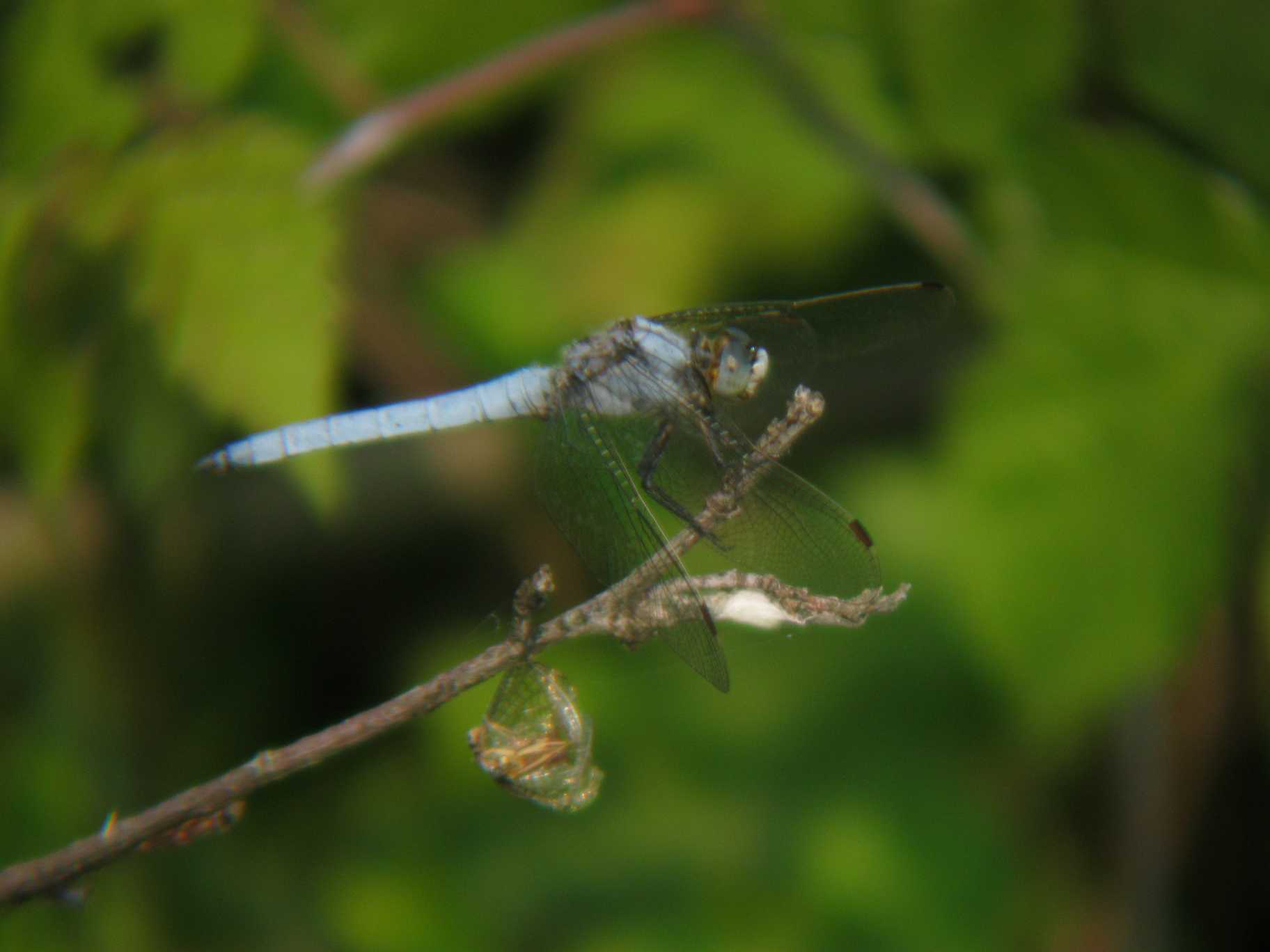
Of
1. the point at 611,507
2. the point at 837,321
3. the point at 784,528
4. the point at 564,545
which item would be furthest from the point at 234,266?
the point at 564,545

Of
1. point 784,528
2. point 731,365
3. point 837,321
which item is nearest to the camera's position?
point 784,528

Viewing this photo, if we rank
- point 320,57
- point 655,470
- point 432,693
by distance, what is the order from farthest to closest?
point 320,57 < point 655,470 < point 432,693

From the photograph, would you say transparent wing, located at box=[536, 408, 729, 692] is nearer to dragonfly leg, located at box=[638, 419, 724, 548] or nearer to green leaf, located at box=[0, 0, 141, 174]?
dragonfly leg, located at box=[638, 419, 724, 548]

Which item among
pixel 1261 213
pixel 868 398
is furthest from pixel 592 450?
pixel 868 398

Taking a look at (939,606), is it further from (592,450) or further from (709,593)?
(709,593)

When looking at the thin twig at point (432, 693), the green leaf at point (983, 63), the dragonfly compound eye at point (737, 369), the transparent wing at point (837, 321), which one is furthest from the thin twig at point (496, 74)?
the thin twig at point (432, 693)

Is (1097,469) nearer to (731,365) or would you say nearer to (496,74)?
(731,365)
